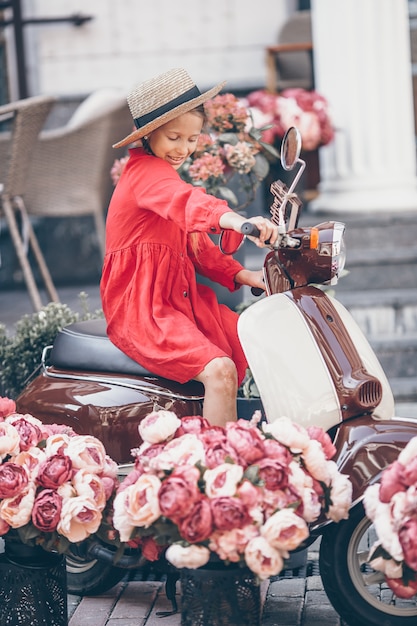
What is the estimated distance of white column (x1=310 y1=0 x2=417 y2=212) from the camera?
640cm

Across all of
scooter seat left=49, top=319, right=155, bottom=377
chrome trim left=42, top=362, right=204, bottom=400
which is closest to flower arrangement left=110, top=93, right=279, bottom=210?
scooter seat left=49, top=319, right=155, bottom=377

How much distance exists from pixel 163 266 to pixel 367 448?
35.3 inches

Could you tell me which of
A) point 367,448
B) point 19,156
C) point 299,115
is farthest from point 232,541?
point 299,115

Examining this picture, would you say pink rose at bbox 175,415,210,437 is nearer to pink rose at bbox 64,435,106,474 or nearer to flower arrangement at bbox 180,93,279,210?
pink rose at bbox 64,435,106,474

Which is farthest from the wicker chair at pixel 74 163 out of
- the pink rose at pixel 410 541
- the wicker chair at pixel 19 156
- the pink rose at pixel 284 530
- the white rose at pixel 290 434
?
the pink rose at pixel 410 541

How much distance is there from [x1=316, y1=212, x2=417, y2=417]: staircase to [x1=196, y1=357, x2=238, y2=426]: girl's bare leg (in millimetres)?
2338

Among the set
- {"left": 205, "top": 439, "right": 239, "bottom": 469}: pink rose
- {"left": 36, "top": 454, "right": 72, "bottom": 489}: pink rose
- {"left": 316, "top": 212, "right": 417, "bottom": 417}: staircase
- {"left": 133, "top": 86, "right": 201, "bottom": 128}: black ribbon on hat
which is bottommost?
{"left": 316, "top": 212, "right": 417, "bottom": 417}: staircase

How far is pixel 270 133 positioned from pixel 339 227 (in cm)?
328

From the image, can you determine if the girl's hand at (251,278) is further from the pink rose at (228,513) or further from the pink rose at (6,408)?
the pink rose at (228,513)

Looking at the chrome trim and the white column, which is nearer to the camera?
the chrome trim

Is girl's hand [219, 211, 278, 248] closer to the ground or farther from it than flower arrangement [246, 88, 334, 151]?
farther from it

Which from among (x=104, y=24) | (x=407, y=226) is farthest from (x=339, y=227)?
(x=104, y=24)

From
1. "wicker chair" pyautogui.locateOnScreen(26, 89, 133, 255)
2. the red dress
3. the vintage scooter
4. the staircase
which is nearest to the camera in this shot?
the vintage scooter

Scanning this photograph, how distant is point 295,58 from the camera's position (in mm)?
7660
